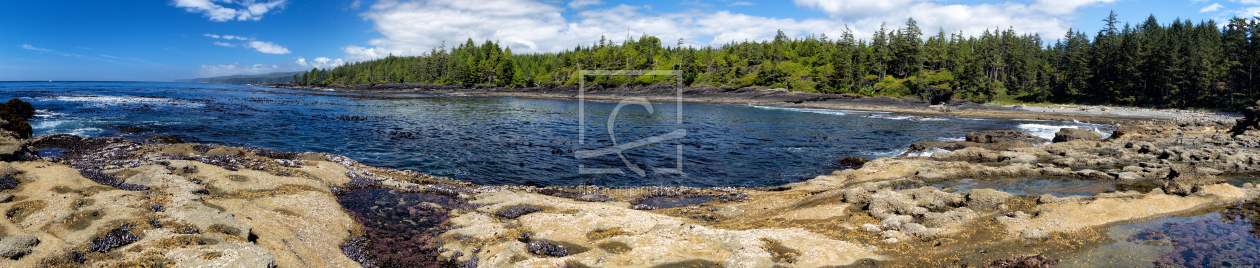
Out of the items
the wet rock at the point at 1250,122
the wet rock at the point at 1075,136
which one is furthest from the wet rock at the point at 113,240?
the wet rock at the point at 1250,122

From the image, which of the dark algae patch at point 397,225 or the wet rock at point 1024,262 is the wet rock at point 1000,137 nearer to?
the wet rock at point 1024,262

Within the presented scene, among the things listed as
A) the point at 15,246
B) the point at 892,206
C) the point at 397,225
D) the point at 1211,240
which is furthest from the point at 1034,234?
the point at 15,246

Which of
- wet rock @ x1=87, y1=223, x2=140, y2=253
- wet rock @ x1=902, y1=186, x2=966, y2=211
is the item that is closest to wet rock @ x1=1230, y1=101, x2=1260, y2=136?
wet rock @ x1=902, y1=186, x2=966, y2=211

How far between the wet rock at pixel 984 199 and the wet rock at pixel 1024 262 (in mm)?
4043

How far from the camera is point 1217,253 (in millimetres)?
9656

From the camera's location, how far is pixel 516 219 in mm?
13344

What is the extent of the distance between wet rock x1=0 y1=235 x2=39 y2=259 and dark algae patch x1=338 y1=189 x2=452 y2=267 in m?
4.72

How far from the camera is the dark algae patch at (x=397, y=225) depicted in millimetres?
10844

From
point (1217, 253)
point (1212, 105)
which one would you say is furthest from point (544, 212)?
point (1212, 105)

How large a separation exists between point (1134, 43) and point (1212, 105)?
21272 mm

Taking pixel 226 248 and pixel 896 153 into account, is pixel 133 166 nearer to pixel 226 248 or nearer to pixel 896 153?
pixel 226 248

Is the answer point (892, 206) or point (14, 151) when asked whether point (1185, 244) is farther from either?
point (14, 151)

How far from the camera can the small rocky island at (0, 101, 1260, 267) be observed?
31.0ft

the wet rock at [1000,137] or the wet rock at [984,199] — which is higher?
the wet rock at [1000,137]
